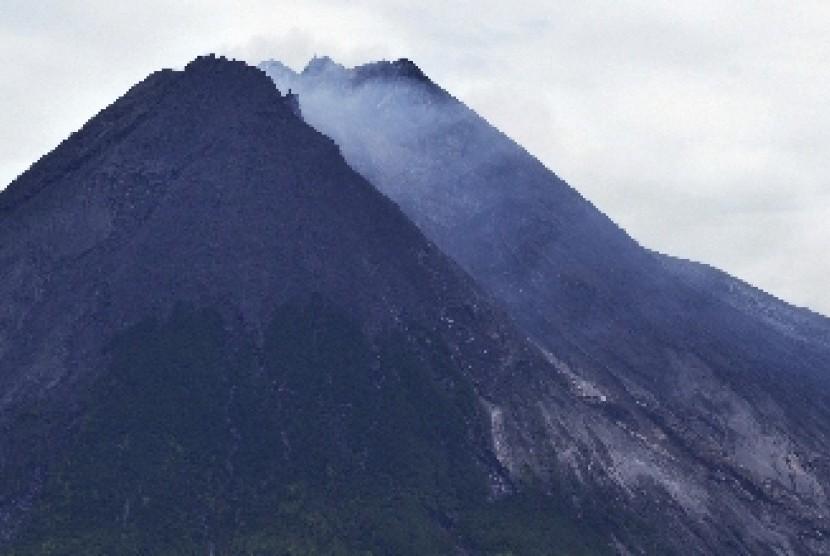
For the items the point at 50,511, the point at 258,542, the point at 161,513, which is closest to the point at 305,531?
the point at 258,542

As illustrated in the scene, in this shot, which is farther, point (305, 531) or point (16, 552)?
point (305, 531)

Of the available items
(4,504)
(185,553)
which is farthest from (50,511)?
(185,553)

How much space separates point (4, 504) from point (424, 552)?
204 feet

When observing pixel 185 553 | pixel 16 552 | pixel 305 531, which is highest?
pixel 305 531

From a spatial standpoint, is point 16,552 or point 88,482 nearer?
point 16,552

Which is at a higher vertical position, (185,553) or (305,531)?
(305,531)

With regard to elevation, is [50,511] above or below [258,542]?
below

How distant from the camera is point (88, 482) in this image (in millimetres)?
199750

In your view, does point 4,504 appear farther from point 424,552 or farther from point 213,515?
point 424,552

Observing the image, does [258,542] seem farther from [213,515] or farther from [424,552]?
[424,552]

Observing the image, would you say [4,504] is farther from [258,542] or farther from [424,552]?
[424,552]

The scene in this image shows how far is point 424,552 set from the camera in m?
200

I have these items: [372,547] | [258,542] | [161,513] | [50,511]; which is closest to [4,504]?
[50,511]

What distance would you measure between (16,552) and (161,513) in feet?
71.1
